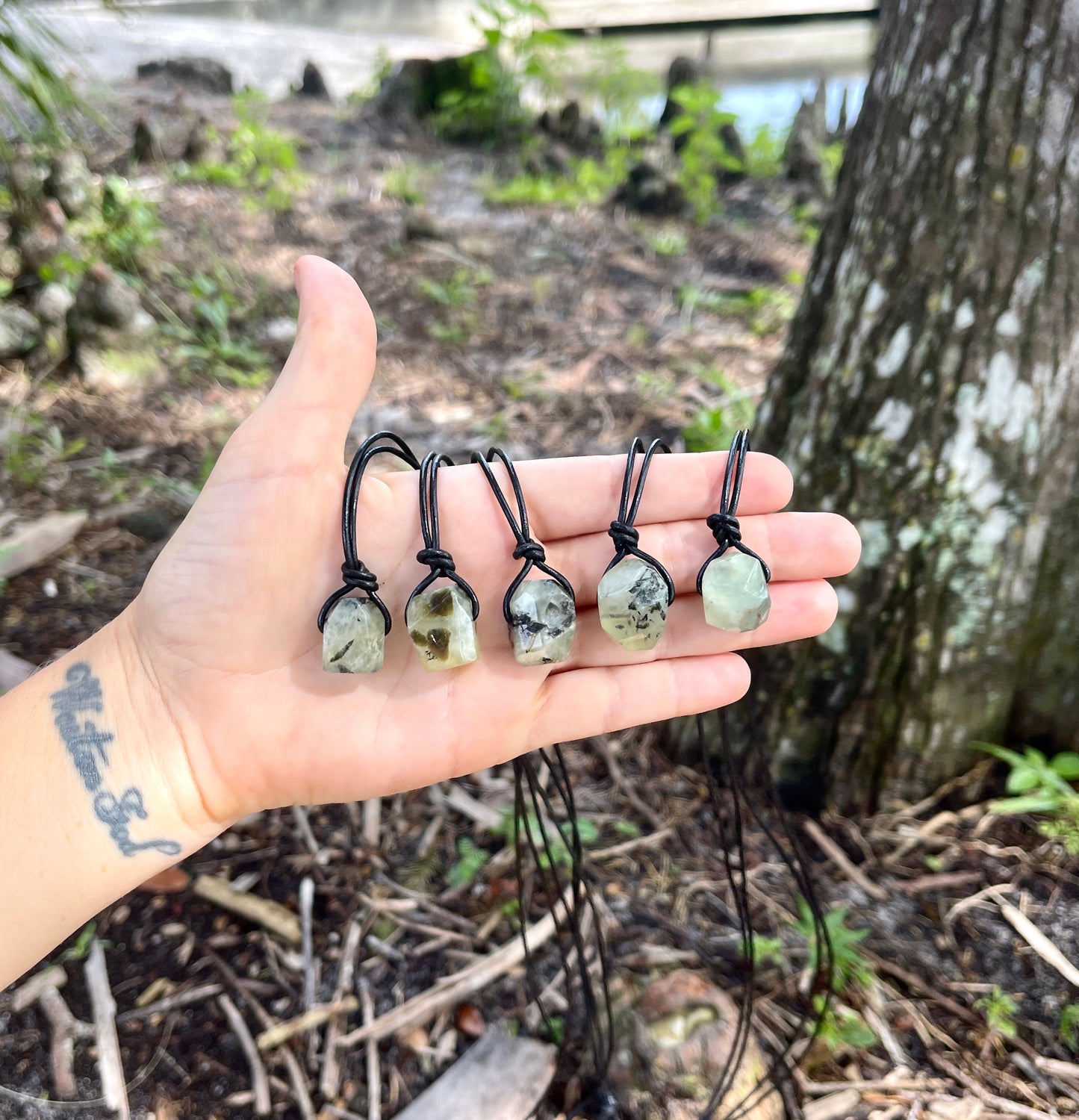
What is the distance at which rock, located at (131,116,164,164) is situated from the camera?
175 inches

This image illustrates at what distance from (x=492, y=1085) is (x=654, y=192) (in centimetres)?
451

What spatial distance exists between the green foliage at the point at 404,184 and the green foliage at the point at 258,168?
1.64 feet

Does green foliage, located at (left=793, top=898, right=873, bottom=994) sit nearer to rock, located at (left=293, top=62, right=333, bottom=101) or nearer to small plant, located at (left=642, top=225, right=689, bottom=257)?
small plant, located at (left=642, top=225, right=689, bottom=257)

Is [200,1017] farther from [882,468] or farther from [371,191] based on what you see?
[371,191]

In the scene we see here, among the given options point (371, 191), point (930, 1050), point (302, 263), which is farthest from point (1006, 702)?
point (371, 191)

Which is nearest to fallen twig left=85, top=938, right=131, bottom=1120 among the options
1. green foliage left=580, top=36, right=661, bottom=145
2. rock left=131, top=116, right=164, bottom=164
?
rock left=131, top=116, right=164, bottom=164

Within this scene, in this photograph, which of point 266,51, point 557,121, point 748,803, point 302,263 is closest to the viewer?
point 302,263

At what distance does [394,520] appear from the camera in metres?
1.36

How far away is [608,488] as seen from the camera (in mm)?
1367

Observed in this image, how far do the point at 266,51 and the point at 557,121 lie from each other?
410cm

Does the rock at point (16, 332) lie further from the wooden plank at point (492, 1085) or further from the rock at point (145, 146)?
the wooden plank at point (492, 1085)

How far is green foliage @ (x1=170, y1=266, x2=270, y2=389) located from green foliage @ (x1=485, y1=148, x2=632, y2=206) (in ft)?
7.31

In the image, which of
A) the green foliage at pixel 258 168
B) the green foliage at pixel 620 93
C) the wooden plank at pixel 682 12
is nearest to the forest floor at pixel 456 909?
the green foliage at pixel 258 168

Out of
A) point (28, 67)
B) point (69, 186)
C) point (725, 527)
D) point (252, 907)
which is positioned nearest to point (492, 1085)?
point (252, 907)
